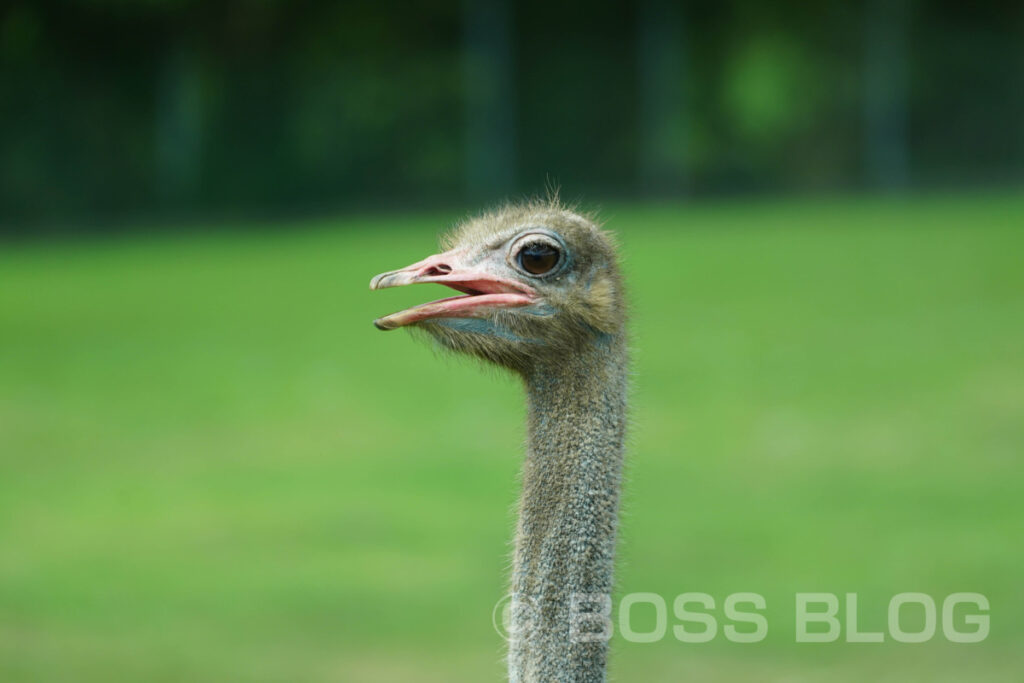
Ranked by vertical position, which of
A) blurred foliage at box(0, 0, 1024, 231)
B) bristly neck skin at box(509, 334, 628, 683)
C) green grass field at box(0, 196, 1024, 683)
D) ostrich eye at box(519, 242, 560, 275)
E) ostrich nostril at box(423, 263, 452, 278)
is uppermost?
blurred foliage at box(0, 0, 1024, 231)

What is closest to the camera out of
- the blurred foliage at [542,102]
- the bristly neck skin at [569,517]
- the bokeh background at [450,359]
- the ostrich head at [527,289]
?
the bristly neck skin at [569,517]

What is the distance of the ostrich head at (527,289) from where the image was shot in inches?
117

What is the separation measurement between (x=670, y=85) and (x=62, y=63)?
752 cm

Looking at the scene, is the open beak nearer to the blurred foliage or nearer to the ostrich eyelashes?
the ostrich eyelashes

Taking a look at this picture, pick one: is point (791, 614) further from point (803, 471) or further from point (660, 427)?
point (660, 427)

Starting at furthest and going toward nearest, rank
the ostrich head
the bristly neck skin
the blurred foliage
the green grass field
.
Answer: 1. the blurred foliage
2. the green grass field
3. the ostrich head
4. the bristly neck skin

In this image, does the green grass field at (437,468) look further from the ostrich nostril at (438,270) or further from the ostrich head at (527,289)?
the ostrich nostril at (438,270)

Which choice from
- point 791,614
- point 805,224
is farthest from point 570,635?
point 805,224

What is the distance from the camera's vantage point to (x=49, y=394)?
12133 mm

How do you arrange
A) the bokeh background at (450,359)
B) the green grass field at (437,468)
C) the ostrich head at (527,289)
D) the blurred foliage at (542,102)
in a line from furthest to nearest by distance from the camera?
1. the blurred foliage at (542,102)
2. the bokeh background at (450,359)
3. the green grass field at (437,468)
4. the ostrich head at (527,289)

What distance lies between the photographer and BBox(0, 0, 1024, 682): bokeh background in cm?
741

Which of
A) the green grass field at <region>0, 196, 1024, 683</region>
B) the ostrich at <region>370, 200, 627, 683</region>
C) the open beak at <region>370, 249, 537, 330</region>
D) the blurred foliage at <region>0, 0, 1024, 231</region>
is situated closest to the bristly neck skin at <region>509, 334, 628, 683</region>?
the ostrich at <region>370, 200, 627, 683</region>

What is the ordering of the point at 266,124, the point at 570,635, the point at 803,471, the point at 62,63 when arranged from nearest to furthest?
the point at 570,635
the point at 803,471
the point at 62,63
the point at 266,124

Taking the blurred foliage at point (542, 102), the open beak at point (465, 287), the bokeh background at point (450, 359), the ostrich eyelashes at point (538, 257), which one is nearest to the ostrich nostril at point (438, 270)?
the open beak at point (465, 287)
